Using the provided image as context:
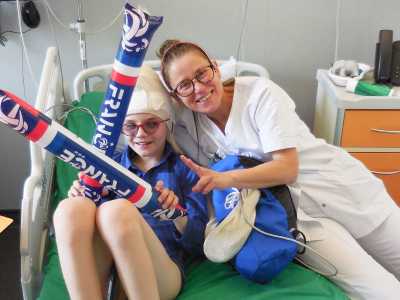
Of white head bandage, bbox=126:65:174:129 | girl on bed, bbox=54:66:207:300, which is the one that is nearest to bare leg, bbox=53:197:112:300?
girl on bed, bbox=54:66:207:300

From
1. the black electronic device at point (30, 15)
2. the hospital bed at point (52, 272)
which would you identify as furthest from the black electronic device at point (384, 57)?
the black electronic device at point (30, 15)

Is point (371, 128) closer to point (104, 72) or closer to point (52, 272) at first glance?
point (104, 72)

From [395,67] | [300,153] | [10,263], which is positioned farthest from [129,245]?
[395,67]

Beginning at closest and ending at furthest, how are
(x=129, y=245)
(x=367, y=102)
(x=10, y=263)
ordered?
(x=129, y=245), (x=367, y=102), (x=10, y=263)

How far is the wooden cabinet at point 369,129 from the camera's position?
6.01 feet

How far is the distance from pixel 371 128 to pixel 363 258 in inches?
27.5

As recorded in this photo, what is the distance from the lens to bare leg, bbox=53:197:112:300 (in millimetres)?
1119

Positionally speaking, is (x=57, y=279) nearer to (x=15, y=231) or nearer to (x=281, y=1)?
(x=15, y=231)

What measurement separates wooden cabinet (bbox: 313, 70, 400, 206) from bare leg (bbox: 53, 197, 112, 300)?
1158mm

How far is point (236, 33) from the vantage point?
2.25m

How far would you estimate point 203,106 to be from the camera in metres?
1.35

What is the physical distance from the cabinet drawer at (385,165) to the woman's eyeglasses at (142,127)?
0.95m

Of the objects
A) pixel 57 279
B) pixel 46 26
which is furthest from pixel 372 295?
pixel 46 26

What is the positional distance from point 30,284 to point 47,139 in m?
0.53
